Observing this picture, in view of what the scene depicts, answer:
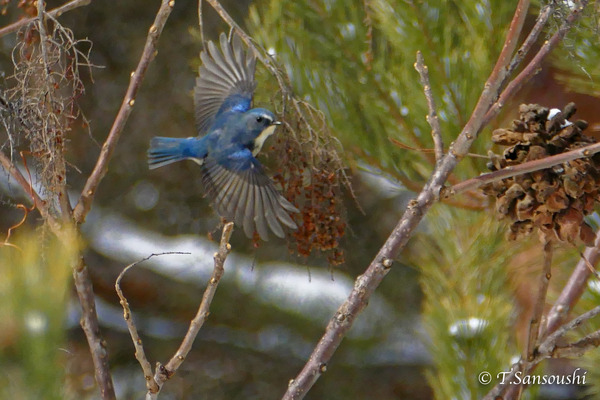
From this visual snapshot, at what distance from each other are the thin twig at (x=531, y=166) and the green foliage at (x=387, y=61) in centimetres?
18

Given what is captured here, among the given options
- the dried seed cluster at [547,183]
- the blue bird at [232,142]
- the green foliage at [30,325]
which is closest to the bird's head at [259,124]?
the blue bird at [232,142]

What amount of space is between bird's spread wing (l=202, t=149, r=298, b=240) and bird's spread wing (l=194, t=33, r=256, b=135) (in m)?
0.06

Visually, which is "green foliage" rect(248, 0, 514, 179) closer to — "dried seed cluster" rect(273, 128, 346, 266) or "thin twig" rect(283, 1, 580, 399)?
"dried seed cluster" rect(273, 128, 346, 266)

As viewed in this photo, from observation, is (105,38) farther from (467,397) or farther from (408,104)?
(467,397)

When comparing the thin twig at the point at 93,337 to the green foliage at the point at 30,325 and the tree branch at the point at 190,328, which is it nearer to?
the tree branch at the point at 190,328

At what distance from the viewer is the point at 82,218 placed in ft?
1.61

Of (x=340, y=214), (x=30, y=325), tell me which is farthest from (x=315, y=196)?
(x=30, y=325)

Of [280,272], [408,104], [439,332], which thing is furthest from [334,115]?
[280,272]

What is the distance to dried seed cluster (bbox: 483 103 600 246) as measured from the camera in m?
0.39

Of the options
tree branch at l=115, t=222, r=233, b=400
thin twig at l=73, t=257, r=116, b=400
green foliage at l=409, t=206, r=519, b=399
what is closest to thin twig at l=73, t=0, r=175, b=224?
thin twig at l=73, t=257, r=116, b=400

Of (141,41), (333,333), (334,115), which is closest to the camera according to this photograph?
(333,333)

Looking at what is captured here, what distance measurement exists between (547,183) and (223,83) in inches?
14.8

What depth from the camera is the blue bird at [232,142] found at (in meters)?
0.62

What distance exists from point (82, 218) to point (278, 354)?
57 cm
